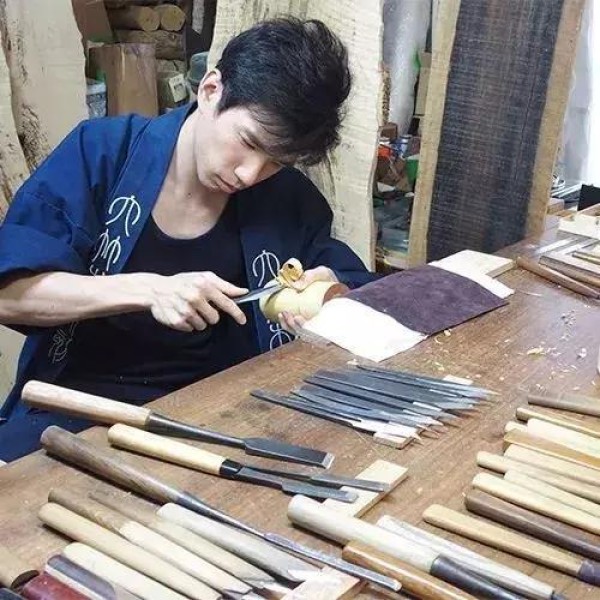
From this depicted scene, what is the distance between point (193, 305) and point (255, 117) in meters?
0.40

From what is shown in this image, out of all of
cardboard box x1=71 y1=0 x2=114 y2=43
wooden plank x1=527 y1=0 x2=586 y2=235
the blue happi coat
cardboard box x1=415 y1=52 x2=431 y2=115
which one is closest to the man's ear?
the blue happi coat

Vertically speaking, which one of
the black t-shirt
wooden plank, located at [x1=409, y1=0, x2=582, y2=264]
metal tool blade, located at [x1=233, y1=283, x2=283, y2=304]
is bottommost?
the black t-shirt

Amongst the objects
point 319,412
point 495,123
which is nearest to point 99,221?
point 319,412

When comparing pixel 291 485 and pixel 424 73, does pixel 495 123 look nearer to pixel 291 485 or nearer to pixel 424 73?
pixel 424 73

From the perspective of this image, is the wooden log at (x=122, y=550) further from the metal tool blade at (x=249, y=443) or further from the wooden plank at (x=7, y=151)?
the wooden plank at (x=7, y=151)

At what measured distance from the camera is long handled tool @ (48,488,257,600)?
0.91 meters

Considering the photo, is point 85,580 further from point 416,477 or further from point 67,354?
point 67,354

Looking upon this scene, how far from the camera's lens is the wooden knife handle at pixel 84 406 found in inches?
49.2

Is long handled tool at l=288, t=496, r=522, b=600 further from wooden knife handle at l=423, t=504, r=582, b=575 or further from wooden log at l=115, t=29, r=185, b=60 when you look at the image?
wooden log at l=115, t=29, r=185, b=60

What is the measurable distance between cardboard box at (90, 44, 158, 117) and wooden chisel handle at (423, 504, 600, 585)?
7.07ft

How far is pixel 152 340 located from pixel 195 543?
946 millimetres

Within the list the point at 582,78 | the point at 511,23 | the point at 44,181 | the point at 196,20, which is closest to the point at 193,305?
the point at 44,181

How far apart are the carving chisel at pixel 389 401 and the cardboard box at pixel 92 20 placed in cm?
193

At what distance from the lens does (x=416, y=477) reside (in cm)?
118
